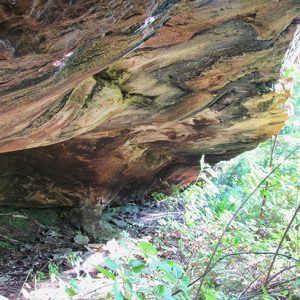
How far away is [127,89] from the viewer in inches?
166

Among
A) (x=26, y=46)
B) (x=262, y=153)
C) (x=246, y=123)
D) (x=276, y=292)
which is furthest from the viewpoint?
(x=262, y=153)

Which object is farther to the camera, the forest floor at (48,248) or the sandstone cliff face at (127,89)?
the forest floor at (48,248)

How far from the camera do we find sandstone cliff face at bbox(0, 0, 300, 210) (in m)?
2.04

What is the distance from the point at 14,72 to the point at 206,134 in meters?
4.49

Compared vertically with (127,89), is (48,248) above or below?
below

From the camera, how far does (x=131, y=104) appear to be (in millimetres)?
4523

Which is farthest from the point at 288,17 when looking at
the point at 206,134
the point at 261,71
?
the point at 206,134

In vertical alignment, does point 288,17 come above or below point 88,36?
below

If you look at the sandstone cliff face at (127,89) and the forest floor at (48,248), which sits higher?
the sandstone cliff face at (127,89)

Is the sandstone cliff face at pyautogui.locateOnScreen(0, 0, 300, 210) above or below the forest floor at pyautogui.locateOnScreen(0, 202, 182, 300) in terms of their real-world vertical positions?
above

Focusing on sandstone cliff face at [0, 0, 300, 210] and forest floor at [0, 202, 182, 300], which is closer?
sandstone cliff face at [0, 0, 300, 210]

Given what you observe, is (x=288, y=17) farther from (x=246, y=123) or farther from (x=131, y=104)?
(x=246, y=123)

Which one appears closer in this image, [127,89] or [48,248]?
[127,89]

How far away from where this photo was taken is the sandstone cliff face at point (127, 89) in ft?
6.68
